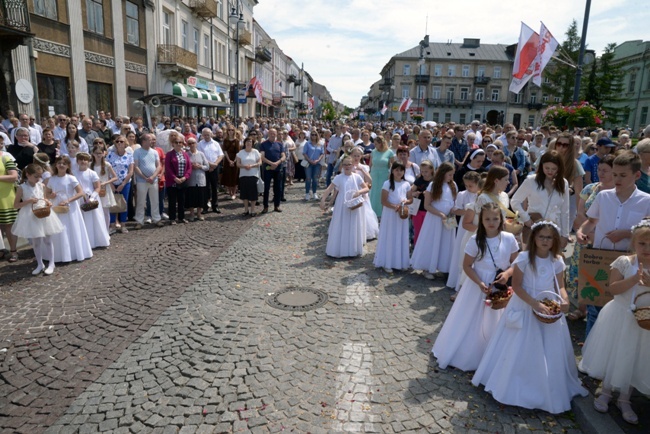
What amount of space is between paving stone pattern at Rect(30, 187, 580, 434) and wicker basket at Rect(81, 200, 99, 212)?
2.41 metres

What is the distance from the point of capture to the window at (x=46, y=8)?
1609 cm

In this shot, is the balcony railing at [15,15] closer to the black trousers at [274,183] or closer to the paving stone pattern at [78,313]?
the black trousers at [274,183]

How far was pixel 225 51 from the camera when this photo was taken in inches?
1555

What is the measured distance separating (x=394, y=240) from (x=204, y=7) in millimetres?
29240

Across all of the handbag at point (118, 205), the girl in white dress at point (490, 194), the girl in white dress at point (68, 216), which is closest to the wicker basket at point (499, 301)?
the girl in white dress at point (490, 194)

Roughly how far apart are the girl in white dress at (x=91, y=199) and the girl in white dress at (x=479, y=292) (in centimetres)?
675

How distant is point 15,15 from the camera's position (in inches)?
572

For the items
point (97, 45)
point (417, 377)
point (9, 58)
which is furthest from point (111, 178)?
point (97, 45)

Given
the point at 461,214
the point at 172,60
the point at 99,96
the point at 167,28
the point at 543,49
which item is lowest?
the point at 461,214

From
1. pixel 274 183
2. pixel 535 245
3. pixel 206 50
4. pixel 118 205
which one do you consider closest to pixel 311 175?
pixel 274 183

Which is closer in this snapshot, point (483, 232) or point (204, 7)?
point (483, 232)

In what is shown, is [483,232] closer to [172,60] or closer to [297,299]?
[297,299]

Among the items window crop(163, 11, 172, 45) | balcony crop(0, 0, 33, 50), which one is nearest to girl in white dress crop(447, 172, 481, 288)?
balcony crop(0, 0, 33, 50)

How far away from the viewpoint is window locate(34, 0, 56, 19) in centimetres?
1609
